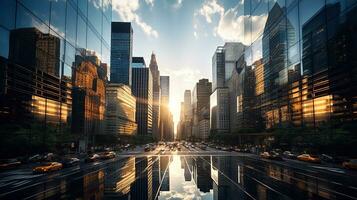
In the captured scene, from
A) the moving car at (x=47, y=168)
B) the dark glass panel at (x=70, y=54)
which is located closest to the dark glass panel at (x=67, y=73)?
the dark glass panel at (x=70, y=54)

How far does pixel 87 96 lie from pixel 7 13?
40068mm

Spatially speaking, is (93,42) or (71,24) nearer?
(71,24)

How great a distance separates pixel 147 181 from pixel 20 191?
9909 mm

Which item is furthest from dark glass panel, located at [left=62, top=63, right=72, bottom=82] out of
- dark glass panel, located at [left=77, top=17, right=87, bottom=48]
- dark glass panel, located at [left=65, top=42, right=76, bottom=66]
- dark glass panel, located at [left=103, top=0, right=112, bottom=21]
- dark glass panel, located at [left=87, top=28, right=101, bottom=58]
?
dark glass panel, located at [left=103, top=0, right=112, bottom=21]

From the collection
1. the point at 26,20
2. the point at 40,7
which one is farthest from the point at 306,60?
the point at 26,20

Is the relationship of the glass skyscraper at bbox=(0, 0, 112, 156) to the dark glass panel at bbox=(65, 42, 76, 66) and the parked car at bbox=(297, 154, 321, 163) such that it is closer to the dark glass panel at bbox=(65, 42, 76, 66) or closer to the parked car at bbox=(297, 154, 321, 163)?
the dark glass panel at bbox=(65, 42, 76, 66)

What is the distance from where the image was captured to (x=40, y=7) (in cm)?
5016

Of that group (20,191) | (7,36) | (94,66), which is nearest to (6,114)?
(7,36)

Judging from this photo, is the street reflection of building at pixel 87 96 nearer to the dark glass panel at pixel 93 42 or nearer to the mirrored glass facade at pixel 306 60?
the dark glass panel at pixel 93 42

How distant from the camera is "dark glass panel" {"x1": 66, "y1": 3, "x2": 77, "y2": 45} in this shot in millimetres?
60134

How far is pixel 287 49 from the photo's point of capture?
82.9 m

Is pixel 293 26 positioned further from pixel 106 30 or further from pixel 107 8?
pixel 107 8

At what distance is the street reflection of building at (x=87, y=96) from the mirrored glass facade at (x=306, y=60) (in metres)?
59.5

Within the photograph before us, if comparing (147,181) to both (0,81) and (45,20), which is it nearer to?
(0,81)
